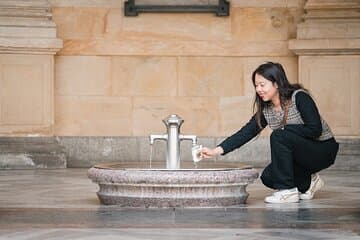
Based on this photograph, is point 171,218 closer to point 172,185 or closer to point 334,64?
point 172,185

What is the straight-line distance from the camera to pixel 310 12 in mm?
14648

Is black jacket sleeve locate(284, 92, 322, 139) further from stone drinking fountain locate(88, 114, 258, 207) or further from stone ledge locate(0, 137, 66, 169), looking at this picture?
stone ledge locate(0, 137, 66, 169)

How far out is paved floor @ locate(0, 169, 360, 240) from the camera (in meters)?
7.40

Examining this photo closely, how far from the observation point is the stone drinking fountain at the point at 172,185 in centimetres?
891

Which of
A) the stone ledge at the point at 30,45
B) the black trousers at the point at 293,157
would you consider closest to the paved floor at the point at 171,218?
A: the black trousers at the point at 293,157

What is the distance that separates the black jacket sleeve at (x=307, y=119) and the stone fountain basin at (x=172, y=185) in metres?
0.57

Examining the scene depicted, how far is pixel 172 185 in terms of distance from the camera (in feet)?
29.2

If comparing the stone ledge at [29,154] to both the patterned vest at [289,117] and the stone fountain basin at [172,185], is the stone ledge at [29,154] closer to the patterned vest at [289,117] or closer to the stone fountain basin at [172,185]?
the stone fountain basin at [172,185]

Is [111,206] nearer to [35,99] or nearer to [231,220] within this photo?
[231,220]

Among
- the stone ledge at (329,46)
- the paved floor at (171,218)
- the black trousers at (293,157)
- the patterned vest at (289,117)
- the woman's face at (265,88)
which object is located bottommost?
the paved floor at (171,218)

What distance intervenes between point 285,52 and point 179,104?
5.44ft

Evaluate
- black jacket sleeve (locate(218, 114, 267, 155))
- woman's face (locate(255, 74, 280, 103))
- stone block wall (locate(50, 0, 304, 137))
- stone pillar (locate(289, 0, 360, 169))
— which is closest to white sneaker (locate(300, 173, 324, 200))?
black jacket sleeve (locate(218, 114, 267, 155))

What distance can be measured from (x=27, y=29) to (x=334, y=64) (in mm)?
4230

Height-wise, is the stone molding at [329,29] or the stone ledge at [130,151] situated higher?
the stone molding at [329,29]
